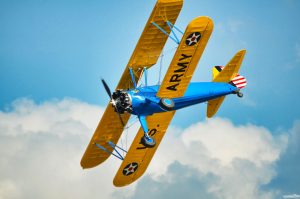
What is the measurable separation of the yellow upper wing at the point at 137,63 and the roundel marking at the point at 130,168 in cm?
103

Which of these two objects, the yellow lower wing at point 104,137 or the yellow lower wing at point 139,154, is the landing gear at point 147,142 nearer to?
the yellow lower wing at point 104,137

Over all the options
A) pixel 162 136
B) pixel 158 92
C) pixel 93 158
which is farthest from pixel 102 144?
pixel 158 92

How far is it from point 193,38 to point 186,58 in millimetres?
960

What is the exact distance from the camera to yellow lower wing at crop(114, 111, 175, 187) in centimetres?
3042

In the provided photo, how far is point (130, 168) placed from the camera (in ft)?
102

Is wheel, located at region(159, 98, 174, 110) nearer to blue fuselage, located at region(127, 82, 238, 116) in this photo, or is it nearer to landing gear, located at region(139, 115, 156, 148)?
blue fuselage, located at region(127, 82, 238, 116)

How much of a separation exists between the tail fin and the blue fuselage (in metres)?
0.37

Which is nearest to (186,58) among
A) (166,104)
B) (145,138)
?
(166,104)

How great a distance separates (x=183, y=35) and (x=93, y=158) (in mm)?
8434

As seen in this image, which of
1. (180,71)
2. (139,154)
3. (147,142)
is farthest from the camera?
(139,154)

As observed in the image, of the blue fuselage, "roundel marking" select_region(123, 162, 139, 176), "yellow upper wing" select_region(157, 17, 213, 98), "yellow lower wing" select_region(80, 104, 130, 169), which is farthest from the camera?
"roundel marking" select_region(123, 162, 139, 176)

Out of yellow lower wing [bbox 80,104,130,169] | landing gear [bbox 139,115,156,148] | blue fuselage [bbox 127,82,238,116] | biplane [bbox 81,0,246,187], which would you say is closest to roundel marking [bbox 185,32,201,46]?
biplane [bbox 81,0,246,187]

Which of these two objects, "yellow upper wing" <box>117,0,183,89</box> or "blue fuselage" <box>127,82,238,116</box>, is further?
"blue fuselage" <box>127,82,238,116</box>

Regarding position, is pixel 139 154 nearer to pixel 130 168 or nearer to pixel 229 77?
pixel 130 168
